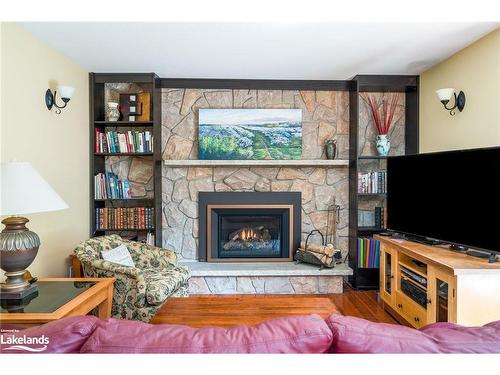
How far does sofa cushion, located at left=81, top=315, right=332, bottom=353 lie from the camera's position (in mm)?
1019

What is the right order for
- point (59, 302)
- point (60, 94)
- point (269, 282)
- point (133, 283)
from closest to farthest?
1. point (59, 302)
2. point (133, 283)
3. point (60, 94)
4. point (269, 282)

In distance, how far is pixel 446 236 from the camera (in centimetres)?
273

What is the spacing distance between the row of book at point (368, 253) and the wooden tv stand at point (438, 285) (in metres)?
0.58

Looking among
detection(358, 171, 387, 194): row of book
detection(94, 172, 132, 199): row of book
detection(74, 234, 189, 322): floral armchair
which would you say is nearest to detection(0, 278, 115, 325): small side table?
detection(74, 234, 189, 322): floral armchair

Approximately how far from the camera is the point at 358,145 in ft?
12.8

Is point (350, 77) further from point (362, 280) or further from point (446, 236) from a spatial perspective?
point (362, 280)

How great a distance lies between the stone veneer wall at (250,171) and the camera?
4051 millimetres

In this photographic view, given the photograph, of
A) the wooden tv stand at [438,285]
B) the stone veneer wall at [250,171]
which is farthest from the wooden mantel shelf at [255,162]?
the wooden tv stand at [438,285]

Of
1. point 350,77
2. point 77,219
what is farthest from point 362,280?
point 77,219

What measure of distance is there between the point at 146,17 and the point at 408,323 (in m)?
3.04

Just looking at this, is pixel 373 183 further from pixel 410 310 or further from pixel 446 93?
pixel 410 310

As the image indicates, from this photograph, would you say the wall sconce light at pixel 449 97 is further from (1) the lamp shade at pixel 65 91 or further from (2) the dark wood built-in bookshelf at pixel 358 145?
(1) the lamp shade at pixel 65 91

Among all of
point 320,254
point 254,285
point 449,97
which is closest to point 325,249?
point 320,254

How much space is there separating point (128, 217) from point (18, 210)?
195 cm
